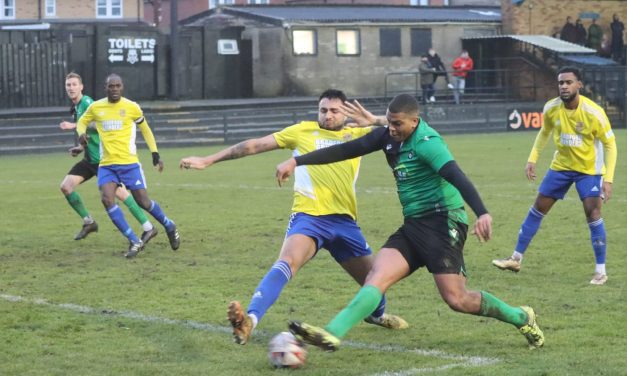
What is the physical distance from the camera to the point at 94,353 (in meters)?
8.95

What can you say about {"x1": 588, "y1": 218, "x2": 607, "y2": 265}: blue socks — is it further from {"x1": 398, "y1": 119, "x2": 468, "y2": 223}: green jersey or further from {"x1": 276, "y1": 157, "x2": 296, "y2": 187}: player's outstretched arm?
{"x1": 276, "y1": 157, "x2": 296, "y2": 187}: player's outstretched arm

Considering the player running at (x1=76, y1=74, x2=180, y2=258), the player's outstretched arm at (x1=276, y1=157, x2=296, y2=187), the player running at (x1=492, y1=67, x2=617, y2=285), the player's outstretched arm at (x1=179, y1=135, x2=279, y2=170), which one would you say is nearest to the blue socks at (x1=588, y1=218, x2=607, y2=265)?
the player running at (x1=492, y1=67, x2=617, y2=285)

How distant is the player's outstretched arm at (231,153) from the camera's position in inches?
351

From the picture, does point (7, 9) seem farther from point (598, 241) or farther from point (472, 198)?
point (472, 198)

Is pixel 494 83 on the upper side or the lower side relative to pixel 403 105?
upper

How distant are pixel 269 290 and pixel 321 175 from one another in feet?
4.20

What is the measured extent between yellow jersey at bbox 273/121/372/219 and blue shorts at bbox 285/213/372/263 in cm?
7

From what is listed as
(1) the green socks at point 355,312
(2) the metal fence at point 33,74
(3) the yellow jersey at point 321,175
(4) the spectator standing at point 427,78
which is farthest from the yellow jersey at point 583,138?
(2) the metal fence at point 33,74

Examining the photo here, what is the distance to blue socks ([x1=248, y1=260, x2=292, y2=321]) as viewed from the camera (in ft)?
28.0

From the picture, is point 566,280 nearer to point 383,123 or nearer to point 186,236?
point 383,123

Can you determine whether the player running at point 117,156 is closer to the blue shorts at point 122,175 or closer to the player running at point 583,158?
the blue shorts at point 122,175

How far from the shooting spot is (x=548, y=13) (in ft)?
181

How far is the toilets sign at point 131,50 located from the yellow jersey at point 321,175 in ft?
123

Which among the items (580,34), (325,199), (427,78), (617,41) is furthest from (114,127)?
(580,34)
